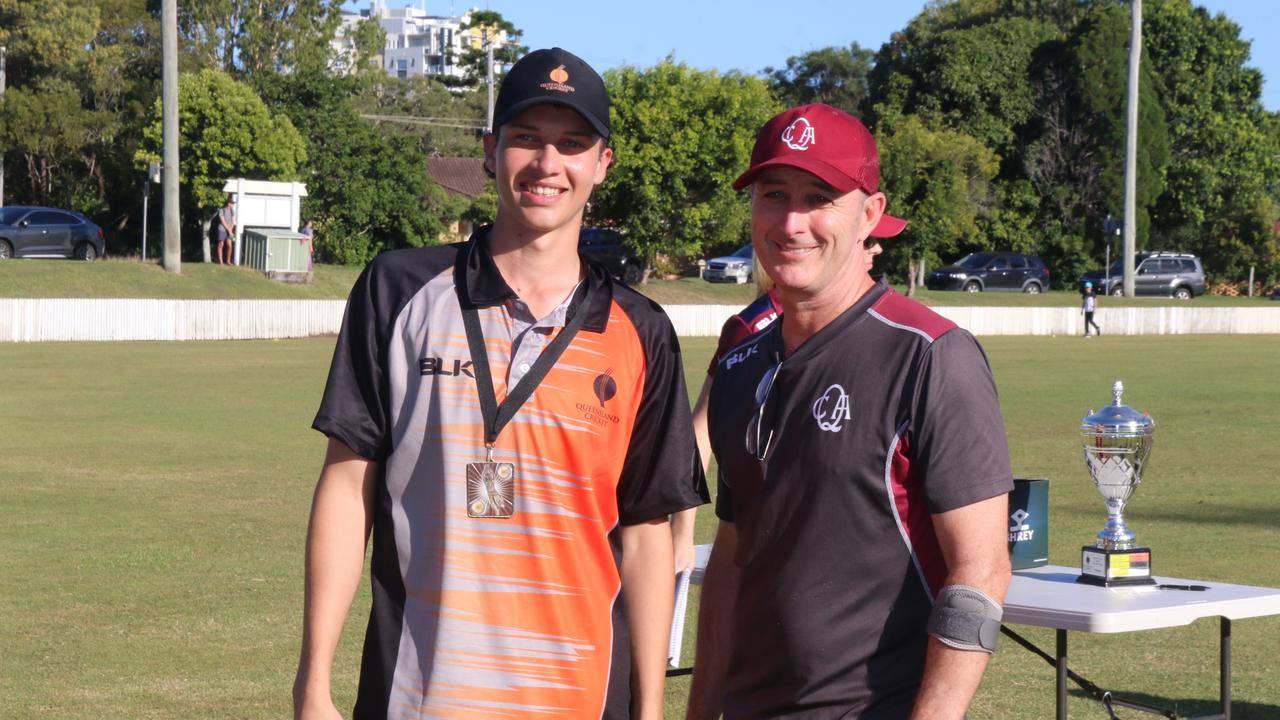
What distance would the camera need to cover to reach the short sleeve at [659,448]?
132 inches

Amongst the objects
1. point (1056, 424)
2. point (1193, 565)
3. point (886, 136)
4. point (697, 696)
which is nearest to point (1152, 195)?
point (886, 136)

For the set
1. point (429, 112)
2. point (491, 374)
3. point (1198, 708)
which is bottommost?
point (1198, 708)

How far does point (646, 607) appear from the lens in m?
3.36

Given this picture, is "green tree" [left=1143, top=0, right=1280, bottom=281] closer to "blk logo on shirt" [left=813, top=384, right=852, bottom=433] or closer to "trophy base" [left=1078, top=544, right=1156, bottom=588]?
"trophy base" [left=1078, top=544, right=1156, bottom=588]

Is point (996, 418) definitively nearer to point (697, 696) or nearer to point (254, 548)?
point (697, 696)

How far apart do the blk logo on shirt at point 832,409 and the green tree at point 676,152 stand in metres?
52.5

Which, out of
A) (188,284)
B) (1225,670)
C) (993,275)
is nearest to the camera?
(1225,670)

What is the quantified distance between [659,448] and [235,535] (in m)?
9.27

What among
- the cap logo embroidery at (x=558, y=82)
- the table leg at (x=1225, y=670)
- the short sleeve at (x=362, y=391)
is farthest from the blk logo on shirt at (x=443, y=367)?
the table leg at (x=1225, y=670)

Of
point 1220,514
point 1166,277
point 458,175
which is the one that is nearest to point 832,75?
point 458,175

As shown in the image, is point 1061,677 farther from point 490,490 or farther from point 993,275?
point 993,275

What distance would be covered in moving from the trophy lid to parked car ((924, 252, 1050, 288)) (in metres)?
56.7

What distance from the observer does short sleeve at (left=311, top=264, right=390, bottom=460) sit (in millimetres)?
3236

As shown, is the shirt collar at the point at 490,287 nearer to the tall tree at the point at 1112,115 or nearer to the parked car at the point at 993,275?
the parked car at the point at 993,275
